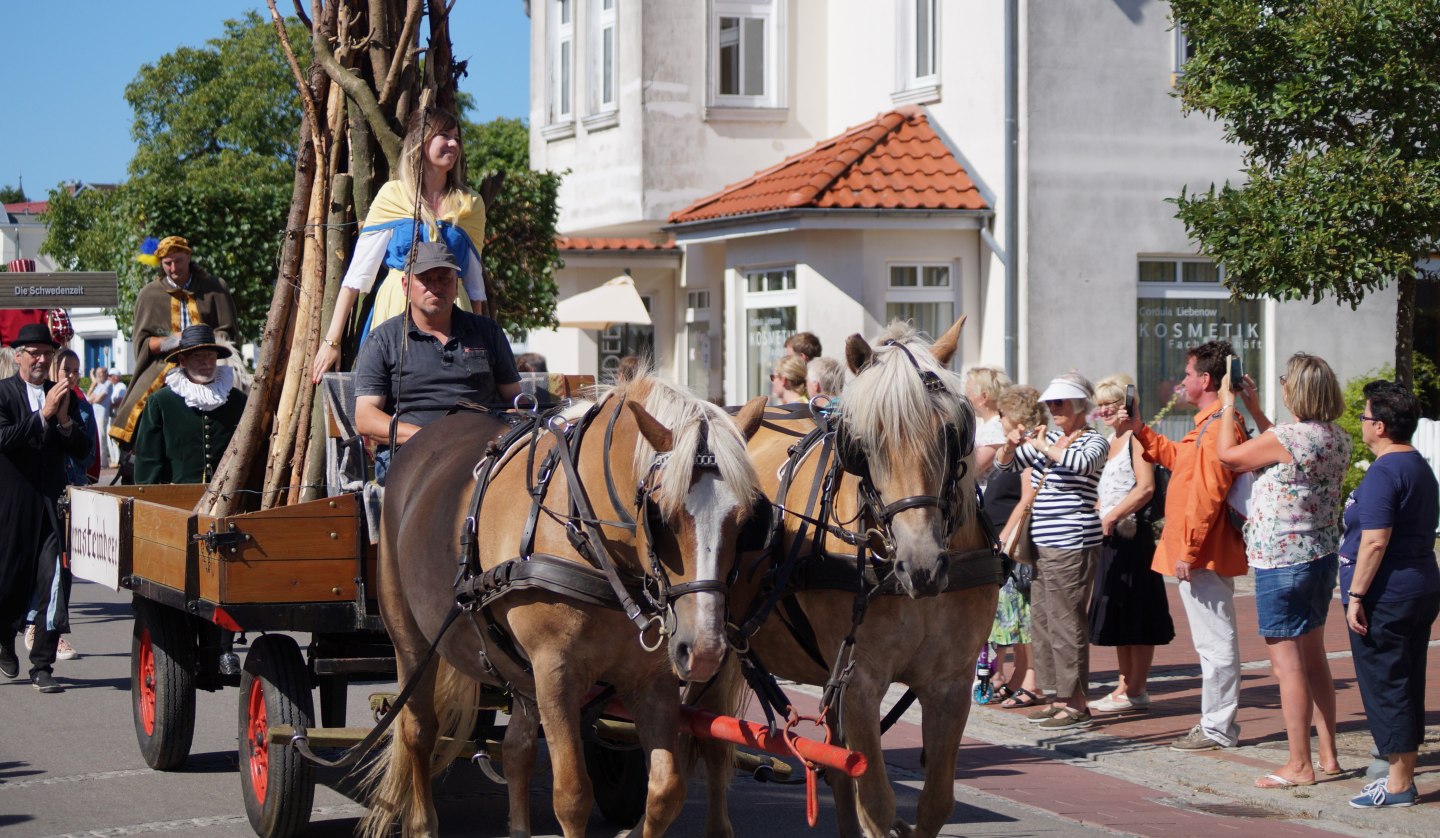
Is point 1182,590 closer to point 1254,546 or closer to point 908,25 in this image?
point 1254,546

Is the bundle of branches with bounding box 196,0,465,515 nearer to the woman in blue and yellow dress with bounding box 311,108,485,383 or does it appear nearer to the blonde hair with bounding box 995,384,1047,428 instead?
the woman in blue and yellow dress with bounding box 311,108,485,383

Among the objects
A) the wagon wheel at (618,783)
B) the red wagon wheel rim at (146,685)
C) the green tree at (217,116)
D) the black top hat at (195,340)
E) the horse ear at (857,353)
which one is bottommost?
the wagon wheel at (618,783)

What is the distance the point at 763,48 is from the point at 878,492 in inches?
611

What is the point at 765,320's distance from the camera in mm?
18438

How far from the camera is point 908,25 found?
18312 mm

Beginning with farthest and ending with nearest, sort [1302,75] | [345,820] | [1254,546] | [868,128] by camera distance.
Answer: [868,128]
[1302,75]
[1254,546]
[345,820]

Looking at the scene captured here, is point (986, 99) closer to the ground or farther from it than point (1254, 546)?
farther from it

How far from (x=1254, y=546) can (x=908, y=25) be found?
11.9m

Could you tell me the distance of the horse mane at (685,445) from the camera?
4.48m

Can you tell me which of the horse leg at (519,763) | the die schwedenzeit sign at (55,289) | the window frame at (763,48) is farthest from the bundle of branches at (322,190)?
the window frame at (763,48)

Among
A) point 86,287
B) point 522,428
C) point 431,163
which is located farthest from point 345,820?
point 86,287

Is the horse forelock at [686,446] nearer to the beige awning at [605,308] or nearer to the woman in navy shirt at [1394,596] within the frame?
the woman in navy shirt at [1394,596]

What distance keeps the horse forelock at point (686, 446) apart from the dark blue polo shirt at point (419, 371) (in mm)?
1818

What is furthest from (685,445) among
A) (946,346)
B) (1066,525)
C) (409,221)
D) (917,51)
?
(917,51)
